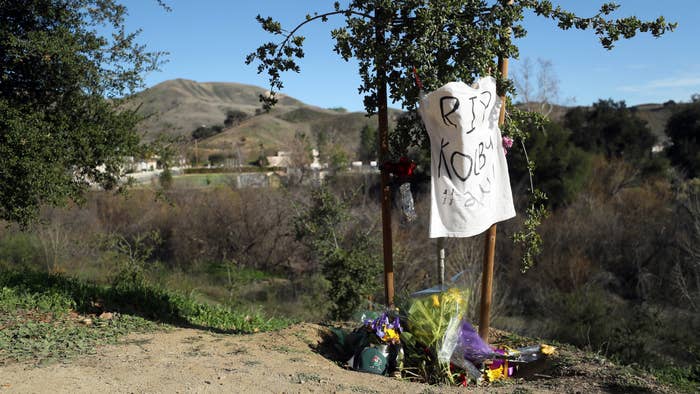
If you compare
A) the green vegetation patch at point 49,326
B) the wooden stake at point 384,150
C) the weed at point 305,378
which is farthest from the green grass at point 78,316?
the wooden stake at point 384,150

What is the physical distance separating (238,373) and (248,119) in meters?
82.9

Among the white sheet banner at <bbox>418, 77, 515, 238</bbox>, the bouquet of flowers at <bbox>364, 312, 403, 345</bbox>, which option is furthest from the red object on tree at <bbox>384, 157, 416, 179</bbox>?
the bouquet of flowers at <bbox>364, 312, 403, 345</bbox>

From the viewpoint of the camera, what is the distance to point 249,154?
63.3 meters

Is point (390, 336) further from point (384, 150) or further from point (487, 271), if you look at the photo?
→ point (384, 150)

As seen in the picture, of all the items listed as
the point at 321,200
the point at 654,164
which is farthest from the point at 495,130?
the point at 654,164

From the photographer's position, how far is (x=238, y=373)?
5.22 metres

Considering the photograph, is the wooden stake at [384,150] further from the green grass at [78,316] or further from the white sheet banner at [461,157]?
the green grass at [78,316]

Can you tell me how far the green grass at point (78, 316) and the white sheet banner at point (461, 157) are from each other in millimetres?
3625

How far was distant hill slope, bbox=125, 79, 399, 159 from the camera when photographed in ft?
217

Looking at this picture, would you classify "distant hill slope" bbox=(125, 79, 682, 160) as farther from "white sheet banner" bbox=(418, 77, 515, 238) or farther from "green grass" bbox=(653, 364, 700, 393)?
"white sheet banner" bbox=(418, 77, 515, 238)

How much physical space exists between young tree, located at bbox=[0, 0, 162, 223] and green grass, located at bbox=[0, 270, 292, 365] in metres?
1.16

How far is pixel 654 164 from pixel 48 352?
3622 cm

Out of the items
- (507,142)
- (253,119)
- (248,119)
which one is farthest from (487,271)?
(248,119)

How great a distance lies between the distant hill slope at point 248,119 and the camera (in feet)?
217
